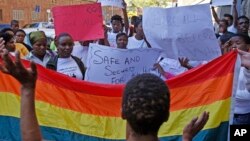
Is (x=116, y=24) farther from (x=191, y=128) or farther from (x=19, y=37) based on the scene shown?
(x=191, y=128)

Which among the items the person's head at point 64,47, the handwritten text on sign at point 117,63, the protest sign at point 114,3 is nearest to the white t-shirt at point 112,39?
the protest sign at point 114,3

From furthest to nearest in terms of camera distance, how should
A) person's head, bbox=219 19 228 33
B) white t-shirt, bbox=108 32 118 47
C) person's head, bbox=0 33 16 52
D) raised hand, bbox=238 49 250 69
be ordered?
person's head, bbox=219 19 228 33 → white t-shirt, bbox=108 32 118 47 → person's head, bbox=0 33 16 52 → raised hand, bbox=238 49 250 69

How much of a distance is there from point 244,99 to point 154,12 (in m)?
1.46

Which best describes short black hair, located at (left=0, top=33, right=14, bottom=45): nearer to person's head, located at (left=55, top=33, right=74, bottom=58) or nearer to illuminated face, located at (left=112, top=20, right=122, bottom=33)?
person's head, located at (left=55, top=33, right=74, bottom=58)

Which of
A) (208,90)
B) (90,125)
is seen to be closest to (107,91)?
(90,125)

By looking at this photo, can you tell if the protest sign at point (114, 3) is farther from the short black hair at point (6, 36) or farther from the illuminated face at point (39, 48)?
the illuminated face at point (39, 48)

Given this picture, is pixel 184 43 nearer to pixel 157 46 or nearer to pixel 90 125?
pixel 157 46

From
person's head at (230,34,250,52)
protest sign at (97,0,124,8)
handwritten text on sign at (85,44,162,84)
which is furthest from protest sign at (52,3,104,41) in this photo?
person's head at (230,34,250,52)

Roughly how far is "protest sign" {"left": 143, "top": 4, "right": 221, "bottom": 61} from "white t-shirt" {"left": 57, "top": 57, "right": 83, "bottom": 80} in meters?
0.84

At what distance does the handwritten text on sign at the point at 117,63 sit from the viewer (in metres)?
4.84

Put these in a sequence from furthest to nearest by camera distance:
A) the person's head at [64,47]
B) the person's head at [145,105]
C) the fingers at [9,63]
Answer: the person's head at [64,47]
the fingers at [9,63]
the person's head at [145,105]

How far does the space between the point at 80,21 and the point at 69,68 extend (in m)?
1.30

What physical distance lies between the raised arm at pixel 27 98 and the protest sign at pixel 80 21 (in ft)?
14.2

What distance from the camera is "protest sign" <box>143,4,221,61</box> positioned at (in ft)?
15.9
